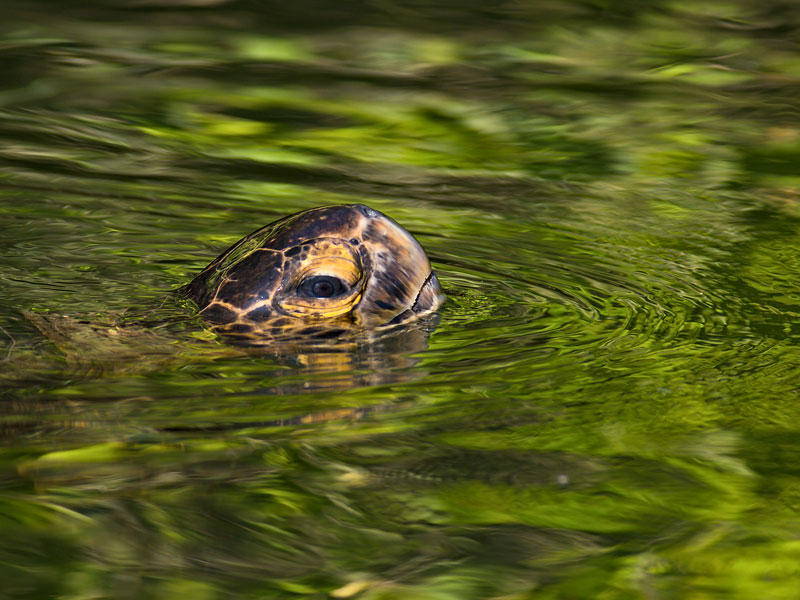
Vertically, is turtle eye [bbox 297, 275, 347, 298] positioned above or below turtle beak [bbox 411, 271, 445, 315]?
above

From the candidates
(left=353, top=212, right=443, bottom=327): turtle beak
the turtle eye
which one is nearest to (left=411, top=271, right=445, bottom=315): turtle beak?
(left=353, top=212, right=443, bottom=327): turtle beak

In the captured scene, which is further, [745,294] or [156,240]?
[156,240]

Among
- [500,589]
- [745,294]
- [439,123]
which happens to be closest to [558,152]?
[439,123]

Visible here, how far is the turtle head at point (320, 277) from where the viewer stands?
15.8ft

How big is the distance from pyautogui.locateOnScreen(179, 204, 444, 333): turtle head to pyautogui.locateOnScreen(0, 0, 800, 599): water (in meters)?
0.18

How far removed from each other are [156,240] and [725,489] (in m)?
3.41

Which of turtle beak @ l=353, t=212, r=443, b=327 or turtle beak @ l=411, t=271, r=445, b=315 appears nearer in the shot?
turtle beak @ l=353, t=212, r=443, b=327

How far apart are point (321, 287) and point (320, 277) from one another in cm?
4

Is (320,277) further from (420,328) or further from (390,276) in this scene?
(420,328)

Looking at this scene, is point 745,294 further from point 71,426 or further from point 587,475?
point 71,426

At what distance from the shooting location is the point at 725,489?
3.60 m

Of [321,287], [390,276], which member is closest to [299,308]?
[321,287]

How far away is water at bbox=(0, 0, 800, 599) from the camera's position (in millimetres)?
3232

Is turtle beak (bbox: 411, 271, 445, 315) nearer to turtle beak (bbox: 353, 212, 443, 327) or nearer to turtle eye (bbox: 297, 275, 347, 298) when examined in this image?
turtle beak (bbox: 353, 212, 443, 327)
